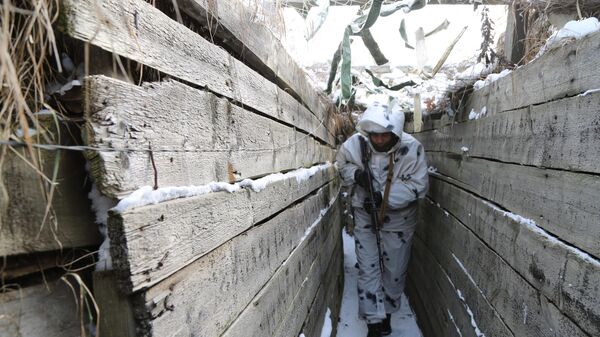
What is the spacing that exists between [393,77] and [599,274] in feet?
16.9

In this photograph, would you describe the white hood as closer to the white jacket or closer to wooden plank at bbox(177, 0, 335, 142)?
the white jacket

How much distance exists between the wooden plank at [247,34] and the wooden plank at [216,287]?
73cm

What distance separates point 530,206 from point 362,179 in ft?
7.34

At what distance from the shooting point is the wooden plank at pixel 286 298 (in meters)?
1.33

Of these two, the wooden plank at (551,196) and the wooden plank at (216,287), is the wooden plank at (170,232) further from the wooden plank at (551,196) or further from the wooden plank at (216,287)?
Answer: the wooden plank at (551,196)

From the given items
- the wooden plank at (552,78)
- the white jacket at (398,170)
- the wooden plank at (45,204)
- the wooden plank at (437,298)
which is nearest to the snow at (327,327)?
the wooden plank at (437,298)

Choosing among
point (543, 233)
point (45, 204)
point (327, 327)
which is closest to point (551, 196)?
point (543, 233)

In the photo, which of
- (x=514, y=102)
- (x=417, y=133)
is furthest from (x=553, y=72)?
(x=417, y=133)

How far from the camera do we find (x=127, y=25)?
763mm

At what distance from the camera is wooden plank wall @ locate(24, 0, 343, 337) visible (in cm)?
70

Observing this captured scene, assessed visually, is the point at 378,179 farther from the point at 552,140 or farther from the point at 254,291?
the point at 254,291

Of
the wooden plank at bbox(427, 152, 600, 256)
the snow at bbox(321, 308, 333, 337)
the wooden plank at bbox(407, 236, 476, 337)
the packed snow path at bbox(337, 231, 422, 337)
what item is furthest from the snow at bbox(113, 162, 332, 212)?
the packed snow path at bbox(337, 231, 422, 337)

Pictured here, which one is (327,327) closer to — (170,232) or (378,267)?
(378,267)

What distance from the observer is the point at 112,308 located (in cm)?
72
